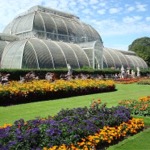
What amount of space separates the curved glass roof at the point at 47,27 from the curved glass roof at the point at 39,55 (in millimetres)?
9783

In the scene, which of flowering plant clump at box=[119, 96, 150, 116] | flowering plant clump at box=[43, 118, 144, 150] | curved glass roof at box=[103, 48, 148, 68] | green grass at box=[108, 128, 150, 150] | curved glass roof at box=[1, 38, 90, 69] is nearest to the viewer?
flowering plant clump at box=[43, 118, 144, 150]

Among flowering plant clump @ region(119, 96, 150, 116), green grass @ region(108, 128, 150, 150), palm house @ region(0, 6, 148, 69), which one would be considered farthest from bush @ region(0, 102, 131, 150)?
palm house @ region(0, 6, 148, 69)

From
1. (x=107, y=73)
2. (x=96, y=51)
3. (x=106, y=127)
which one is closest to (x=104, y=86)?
(x=106, y=127)

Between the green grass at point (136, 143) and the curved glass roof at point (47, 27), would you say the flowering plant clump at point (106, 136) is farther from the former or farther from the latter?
the curved glass roof at point (47, 27)

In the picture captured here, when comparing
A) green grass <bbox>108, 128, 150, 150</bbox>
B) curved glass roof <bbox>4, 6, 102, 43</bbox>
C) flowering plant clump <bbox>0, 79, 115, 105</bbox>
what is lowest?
green grass <bbox>108, 128, 150, 150</bbox>

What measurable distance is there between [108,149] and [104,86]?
46.5 ft

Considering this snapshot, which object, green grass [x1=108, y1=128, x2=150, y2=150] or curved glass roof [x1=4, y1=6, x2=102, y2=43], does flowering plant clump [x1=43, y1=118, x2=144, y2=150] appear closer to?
green grass [x1=108, y1=128, x2=150, y2=150]

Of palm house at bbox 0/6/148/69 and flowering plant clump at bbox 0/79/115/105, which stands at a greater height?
palm house at bbox 0/6/148/69

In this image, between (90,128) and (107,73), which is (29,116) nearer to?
(90,128)

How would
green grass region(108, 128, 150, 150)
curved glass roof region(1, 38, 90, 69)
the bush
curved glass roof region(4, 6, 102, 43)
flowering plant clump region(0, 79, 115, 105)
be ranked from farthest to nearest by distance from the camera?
curved glass roof region(4, 6, 102, 43), curved glass roof region(1, 38, 90, 69), flowering plant clump region(0, 79, 115, 105), green grass region(108, 128, 150, 150), the bush

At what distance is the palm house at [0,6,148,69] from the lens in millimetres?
37625

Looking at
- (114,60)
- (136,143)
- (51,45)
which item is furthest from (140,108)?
(114,60)

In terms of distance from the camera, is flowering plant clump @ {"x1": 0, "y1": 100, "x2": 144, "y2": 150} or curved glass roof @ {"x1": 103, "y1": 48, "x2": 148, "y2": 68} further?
curved glass roof @ {"x1": 103, "y1": 48, "x2": 148, "y2": 68}

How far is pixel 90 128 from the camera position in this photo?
24.8ft
